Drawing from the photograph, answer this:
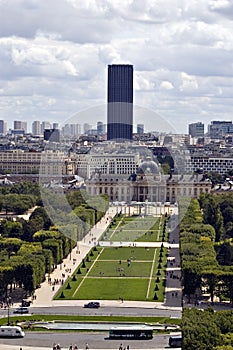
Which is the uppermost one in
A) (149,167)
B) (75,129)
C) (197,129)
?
(197,129)

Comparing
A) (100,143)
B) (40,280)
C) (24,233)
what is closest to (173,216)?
(100,143)

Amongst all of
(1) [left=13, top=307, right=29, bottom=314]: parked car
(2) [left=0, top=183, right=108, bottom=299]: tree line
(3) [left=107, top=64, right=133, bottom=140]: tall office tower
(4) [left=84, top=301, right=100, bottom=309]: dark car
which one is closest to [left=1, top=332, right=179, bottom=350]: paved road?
(1) [left=13, top=307, right=29, bottom=314]: parked car

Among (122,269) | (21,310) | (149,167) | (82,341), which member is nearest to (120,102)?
(149,167)

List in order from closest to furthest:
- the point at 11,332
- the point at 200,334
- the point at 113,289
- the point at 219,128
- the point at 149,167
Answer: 1. the point at 200,334
2. the point at 11,332
3. the point at 113,289
4. the point at 149,167
5. the point at 219,128

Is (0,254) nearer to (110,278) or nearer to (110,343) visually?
(110,278)

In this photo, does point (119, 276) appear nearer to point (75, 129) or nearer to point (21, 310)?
point (21, 310)

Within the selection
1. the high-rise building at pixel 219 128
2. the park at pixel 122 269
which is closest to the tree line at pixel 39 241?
the park at pixel 122 269
